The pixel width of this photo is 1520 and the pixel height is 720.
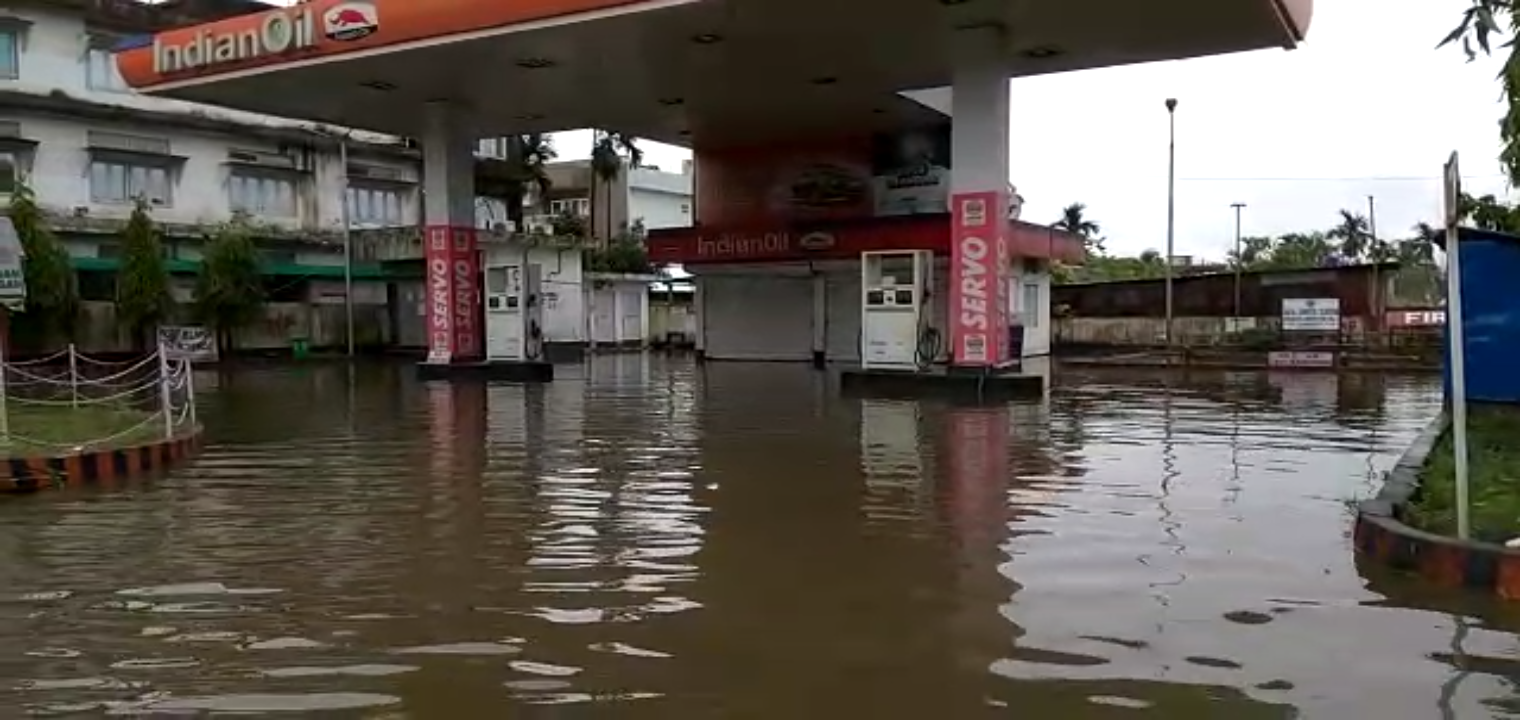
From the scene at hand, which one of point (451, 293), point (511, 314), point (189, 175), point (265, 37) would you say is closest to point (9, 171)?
point (189, 175)

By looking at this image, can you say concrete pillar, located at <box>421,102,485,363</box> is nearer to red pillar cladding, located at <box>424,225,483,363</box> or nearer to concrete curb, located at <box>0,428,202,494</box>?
red pillar cladding, located at <box>424,225,483,363</box>

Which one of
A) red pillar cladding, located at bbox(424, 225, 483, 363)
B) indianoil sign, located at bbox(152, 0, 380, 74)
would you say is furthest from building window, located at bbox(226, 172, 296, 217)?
indianoil sign, located at bbox(152, 0, 380, 74)

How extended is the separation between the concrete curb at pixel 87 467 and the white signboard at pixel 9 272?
5.96ft

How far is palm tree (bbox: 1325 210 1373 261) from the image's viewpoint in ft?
213

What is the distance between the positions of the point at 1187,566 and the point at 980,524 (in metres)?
1.51

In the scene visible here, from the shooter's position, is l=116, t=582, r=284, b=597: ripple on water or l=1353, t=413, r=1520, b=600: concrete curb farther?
l=116, t=582, r=284, b=597: ripple on water

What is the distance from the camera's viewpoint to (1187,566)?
628 cm

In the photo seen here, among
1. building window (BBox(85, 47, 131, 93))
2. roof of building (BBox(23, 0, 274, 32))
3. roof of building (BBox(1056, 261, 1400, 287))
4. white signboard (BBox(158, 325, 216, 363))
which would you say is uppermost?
roof of building (BBox(23, 0, 274, 32))

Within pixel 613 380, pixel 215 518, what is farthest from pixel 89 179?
pixel 215 518

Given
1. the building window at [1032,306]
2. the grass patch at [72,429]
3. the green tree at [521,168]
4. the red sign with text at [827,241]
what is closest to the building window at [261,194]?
the green tree at [521,168]

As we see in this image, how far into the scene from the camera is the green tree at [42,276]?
27844 mm

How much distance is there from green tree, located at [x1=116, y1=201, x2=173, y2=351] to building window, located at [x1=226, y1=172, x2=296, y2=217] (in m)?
4.59

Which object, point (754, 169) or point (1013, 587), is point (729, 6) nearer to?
point (1013, 587)

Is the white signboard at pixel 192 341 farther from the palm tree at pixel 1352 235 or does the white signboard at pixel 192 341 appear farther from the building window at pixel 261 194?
the palm tree at pixel 1352 235
